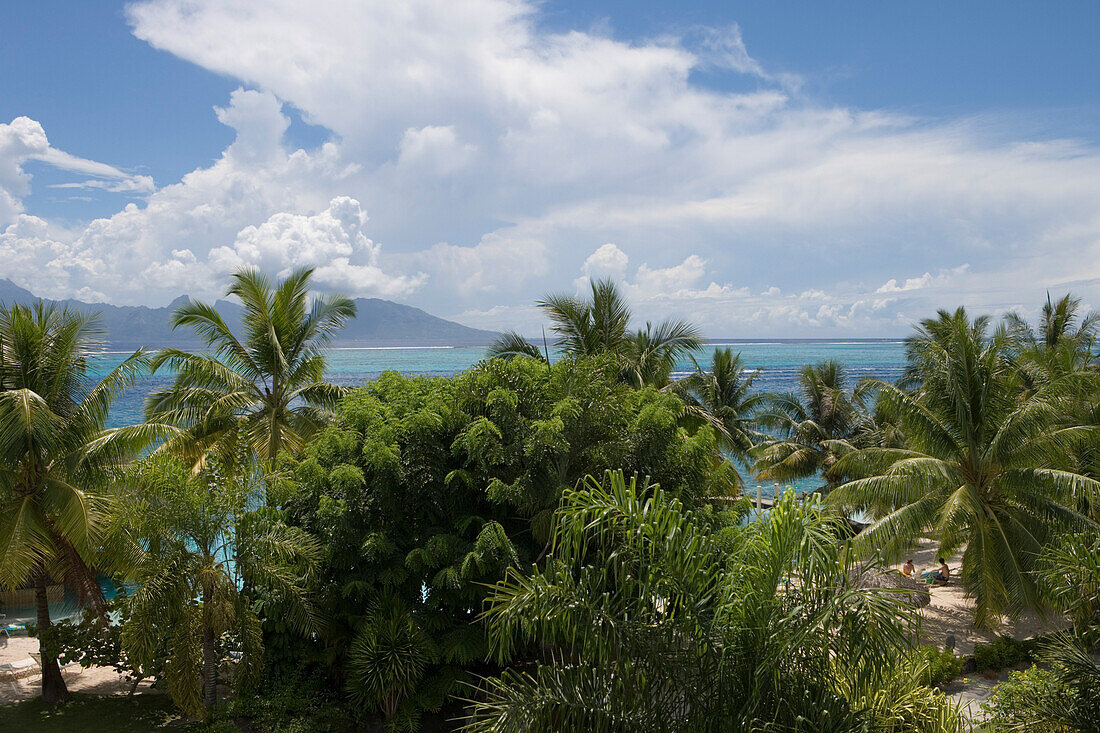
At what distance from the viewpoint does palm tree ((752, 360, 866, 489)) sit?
86.9 ft

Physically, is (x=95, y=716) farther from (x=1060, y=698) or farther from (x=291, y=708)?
(x=1060, y=698)

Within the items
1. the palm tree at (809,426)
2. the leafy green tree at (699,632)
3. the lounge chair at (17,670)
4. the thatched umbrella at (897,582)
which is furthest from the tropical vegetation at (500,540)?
the palm tree at (809,426)

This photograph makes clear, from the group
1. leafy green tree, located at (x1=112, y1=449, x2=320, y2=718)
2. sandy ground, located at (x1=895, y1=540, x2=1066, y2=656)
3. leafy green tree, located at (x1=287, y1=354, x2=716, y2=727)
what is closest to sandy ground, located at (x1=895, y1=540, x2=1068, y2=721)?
sandy ground, located at (x1=895, y1=540, x2=1066, y2=656)

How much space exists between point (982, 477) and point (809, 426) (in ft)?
40.3

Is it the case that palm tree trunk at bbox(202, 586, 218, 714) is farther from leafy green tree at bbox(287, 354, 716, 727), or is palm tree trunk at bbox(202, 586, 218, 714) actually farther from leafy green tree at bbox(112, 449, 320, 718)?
leafy green tree at bbox(287, 354, 716, 727)

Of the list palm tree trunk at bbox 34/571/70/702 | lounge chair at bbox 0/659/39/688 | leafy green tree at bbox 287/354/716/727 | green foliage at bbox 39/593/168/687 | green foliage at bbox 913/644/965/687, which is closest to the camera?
leafy green tree at bbox 287/354/716/727

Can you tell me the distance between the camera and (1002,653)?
14.5m

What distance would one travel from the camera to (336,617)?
41.0ft

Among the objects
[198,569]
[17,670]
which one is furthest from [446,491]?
[17,670]

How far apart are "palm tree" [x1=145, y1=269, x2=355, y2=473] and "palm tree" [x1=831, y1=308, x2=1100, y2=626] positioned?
11843 mm

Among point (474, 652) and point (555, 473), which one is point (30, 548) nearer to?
point (474, 652)

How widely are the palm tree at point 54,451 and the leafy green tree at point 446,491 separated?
120 inches

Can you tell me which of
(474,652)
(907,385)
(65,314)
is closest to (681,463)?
(474,652)

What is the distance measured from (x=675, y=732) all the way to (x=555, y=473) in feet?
19.3
